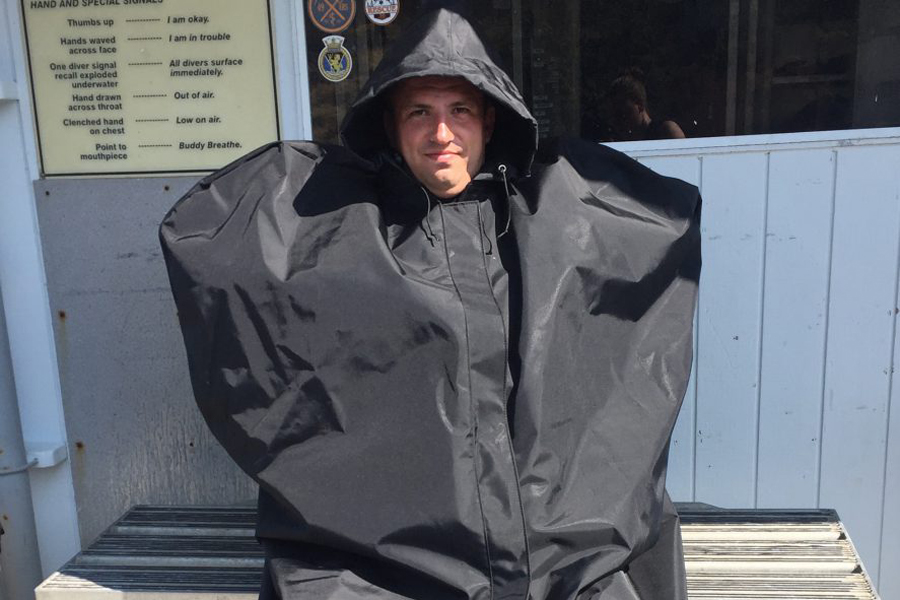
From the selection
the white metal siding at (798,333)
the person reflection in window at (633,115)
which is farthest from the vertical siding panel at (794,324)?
the person reflection in window at (633,115)

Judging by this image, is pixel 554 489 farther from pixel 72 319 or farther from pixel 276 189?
pixel 72 319

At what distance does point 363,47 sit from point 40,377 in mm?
1430

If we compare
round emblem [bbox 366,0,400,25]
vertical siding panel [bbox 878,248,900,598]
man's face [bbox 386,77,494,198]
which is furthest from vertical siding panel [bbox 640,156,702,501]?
round emblem [bbox 366,0,400,25]

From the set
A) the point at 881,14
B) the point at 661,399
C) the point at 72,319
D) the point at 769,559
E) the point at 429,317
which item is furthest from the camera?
the point at 72,319

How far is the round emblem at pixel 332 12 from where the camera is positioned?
242 cm

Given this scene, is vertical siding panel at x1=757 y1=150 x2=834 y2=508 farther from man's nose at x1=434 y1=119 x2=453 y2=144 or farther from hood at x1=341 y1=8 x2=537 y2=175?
man's nose at x1=434 y1=119 x2=453 y2=144

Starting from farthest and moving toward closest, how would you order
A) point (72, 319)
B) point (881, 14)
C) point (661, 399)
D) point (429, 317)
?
point (72, 319)
point (881, 14)
point (661, 399)
point (429, 317)

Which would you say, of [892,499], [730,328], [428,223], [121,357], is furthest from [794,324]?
[121,357]

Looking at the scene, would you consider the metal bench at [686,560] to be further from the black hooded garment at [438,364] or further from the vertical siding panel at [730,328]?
the black hooded garment at [438,364]

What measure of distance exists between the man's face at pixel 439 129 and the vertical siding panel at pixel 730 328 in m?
0.91

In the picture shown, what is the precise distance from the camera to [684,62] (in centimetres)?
238

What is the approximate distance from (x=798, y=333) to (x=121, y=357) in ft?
6.69

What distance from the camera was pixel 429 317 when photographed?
5.35ft

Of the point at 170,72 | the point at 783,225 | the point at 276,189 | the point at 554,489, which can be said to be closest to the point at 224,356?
the point at 276,189
